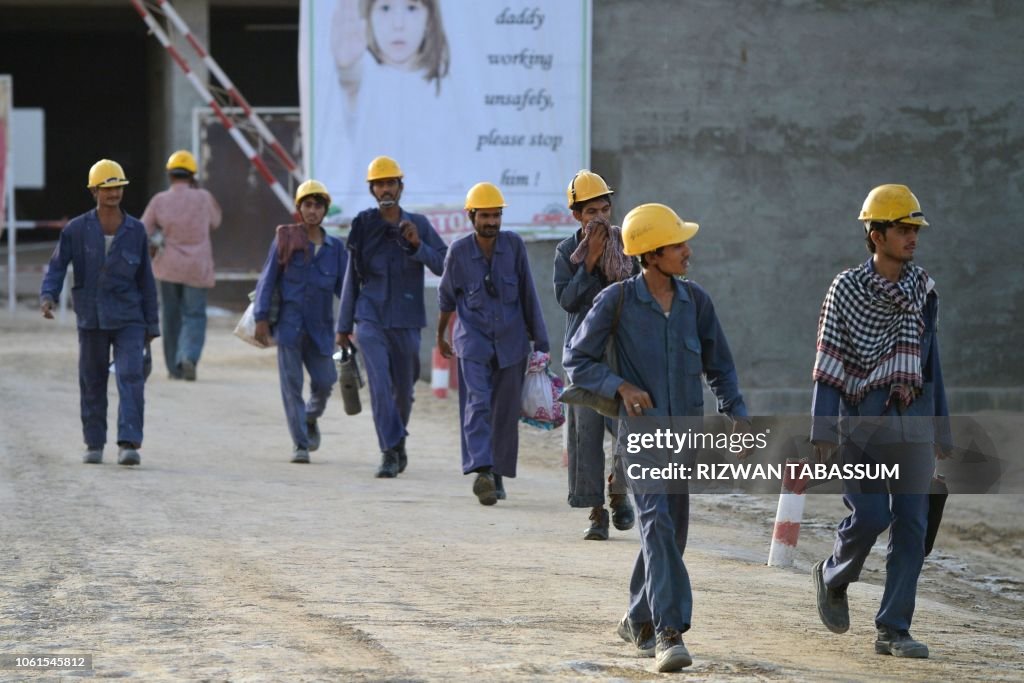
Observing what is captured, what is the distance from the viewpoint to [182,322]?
1673 cm

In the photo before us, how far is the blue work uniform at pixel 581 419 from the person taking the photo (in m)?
9.04

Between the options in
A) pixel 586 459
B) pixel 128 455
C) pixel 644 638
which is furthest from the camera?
pixel 128 455

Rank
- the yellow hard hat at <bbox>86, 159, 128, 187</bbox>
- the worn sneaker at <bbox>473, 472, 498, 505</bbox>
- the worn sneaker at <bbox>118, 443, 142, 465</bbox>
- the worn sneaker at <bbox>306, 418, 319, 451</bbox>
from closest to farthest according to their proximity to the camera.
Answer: the worn sneaker at <bbox>473, 472, 498, 505</bbox>
the yellow hard hat at <bbox>86, 159, 128, 187</bbox>
the worn sneaker at <bbox>118, 443, 142, 465</bbox>
the worn sneaker at <bbox>306, 418, 319, 451</bbox>

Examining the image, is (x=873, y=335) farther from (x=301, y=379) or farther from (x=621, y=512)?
(x=301, y=379)

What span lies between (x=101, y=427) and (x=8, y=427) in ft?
7.17

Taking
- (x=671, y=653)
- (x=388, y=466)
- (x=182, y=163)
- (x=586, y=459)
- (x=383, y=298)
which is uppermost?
(x=182, y=163)

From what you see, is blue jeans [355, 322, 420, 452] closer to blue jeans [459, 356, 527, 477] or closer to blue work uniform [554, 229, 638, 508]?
blue jeans [459, 356, 527, 477]

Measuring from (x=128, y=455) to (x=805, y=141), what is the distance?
8.37 meters

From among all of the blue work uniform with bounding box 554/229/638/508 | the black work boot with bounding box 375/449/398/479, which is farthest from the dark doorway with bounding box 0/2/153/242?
the blue work uniform with bounding box 554/229/638/508

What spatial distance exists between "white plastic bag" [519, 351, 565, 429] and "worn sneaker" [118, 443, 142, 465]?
2.78 m

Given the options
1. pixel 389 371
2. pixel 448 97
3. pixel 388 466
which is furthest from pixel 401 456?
pixel 448 97

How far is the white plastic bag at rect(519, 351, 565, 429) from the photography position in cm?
1028

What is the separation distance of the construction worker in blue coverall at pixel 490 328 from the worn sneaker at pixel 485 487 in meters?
0.04

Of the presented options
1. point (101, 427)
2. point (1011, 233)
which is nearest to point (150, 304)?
point (101, 427)
